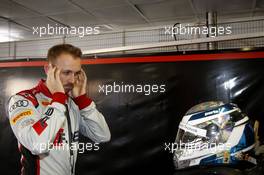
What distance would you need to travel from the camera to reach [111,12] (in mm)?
3463

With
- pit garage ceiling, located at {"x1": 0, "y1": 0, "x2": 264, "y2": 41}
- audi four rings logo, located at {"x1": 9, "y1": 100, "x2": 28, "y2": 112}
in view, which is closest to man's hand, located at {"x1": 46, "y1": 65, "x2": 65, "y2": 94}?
audi four rings logo, located at {"x1": 9, "y1": 100, "x2": 28, "y2": 112}

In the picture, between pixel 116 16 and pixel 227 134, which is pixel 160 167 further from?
pixel 116 16

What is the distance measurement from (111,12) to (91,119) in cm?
229

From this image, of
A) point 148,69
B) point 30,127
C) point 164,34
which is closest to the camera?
point 30,127

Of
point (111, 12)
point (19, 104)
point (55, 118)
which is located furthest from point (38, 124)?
point (111, 12)

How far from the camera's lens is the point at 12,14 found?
3518mm

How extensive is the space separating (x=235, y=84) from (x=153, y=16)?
1.82 m

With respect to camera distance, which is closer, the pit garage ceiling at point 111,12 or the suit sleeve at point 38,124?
the suit sleeve at point 38,124

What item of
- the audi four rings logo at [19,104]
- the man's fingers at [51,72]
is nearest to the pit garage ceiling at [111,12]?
the man's fingers at [51,72]

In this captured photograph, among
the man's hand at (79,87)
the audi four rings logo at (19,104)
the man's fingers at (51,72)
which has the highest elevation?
the man's fingers at (51,72)

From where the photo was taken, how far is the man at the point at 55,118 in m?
1.16

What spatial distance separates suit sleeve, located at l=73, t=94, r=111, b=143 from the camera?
1.44m

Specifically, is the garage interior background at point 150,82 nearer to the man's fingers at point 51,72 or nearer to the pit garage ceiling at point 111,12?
the pit garage ceiling at point 111,12

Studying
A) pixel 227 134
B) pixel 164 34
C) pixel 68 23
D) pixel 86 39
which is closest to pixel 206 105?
pixel 227 134
